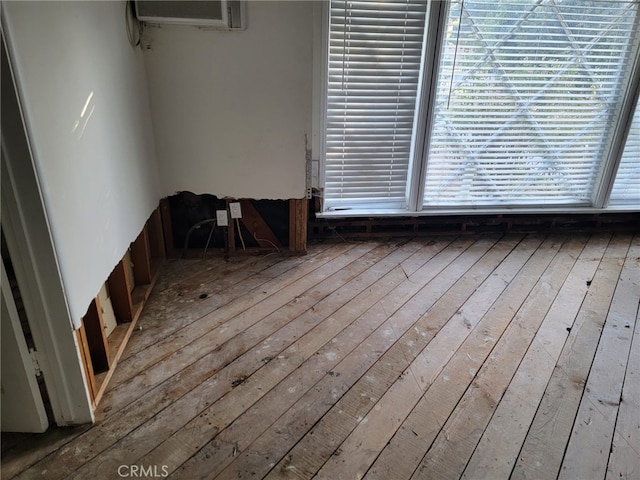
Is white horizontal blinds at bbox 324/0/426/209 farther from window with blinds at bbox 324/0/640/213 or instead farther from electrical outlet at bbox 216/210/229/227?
electrical outlet at bbox 216/210/229/227

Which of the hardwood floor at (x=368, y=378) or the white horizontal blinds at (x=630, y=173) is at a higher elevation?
the white horizontal blinds at (x=630, y=173)

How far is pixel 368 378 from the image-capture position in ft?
5.82

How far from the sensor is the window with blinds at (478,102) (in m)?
2.63

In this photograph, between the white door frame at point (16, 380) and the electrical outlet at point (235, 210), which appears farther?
the electrical outlet at point (235, 210)

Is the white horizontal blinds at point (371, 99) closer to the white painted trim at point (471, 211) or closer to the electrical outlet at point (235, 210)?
the white painted trim at point (471, 211)

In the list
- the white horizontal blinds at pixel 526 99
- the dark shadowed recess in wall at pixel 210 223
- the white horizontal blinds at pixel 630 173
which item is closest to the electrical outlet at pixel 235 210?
the dark shadowed recess in wall at pixel 210 223

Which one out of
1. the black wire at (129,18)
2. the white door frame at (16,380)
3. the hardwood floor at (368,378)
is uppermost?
the black wire at (129,18)

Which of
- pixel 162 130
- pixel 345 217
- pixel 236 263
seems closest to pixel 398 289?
pixel 345 217

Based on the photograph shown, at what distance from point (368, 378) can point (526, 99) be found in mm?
2297

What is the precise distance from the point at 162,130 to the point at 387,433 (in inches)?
82.2

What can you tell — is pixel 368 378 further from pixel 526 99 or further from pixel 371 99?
pixel 526 99

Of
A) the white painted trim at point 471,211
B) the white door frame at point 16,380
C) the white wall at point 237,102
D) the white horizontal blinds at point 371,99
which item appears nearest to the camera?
the white door frame at point 16,380

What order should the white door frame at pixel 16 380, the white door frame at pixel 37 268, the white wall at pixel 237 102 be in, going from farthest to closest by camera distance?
1. the white wall at pixel 237 102
2. the white door frame at pixel 16 380
3. the white door frame at pixel 37 268

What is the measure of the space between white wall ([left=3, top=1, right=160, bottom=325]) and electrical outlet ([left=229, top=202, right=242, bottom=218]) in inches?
25.7
